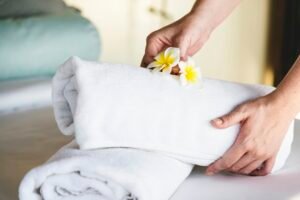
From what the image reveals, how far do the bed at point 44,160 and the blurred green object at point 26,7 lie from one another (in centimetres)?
45

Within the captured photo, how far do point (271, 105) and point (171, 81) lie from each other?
17 centimetres

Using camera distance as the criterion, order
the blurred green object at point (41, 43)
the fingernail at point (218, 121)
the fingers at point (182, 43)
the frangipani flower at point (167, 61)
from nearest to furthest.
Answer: the fingernail at point (218, 121) → the frangipani flower at point (167, 61) → the fingers at point (182, 43) → the blurred green object at point (41, 43)

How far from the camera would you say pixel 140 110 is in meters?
0.78

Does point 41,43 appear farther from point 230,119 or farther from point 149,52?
point 230,119

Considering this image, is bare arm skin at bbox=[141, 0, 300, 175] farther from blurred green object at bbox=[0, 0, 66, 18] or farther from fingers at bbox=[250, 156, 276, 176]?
blurred green object at bbox=[0, 0, 66, 18]

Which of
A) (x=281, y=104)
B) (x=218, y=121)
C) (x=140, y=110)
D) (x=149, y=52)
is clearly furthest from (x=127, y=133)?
(x=149, y=52)

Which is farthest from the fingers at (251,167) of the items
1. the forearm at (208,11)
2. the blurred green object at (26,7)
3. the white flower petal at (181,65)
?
the blurred green object at (26,7)

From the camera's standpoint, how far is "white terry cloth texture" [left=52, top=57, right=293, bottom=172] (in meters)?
0.77

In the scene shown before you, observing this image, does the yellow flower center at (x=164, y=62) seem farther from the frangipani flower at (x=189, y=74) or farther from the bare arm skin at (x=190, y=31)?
the bare arm skin at (x=190, y=31)

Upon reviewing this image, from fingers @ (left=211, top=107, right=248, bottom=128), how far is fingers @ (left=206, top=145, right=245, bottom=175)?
0.14ft

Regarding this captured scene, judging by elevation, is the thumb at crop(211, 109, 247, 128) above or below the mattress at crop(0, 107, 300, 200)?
above

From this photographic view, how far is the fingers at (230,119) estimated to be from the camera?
2.66 feet

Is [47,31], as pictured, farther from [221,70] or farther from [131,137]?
[221,70]

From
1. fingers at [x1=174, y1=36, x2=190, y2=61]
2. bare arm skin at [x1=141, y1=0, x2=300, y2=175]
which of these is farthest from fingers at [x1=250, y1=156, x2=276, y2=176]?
fingers at [x1=174, y1=36, x2=190, y2=61]
